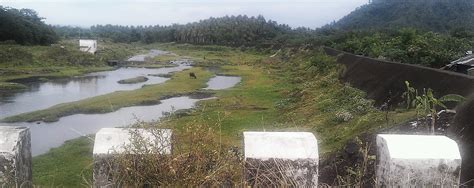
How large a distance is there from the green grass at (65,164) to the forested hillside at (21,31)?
4887cm

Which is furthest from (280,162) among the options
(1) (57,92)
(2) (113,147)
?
(1) (57,92)

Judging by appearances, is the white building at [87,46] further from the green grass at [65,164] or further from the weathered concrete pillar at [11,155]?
the weathered concrete pillar at [11,155]

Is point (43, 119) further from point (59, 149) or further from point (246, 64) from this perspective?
point (246, 64)

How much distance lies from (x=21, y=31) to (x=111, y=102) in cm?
4083

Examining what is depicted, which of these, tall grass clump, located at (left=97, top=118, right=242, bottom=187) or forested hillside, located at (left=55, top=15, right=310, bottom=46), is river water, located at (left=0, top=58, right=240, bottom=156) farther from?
forested hillside, located at (left=55, top=15, right=310, bottom=46)

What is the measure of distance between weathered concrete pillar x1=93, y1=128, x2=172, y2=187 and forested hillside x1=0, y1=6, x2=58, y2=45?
62.5 m

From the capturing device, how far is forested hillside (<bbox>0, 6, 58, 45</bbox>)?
196 feet

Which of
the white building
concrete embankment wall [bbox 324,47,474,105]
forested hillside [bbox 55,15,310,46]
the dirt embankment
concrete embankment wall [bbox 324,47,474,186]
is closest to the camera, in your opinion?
the dirt embankment

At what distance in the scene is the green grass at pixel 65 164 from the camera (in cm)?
1199

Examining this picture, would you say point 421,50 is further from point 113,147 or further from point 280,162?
point 113,147

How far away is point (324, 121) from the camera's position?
52.5 ft

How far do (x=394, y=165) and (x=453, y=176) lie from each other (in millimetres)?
458

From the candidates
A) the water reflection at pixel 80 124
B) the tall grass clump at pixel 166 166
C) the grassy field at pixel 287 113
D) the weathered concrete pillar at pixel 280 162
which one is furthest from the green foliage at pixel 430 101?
the water reflection at pixel 80 124

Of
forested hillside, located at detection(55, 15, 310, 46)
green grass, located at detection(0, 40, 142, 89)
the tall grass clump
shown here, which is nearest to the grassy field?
the tall grass clump
